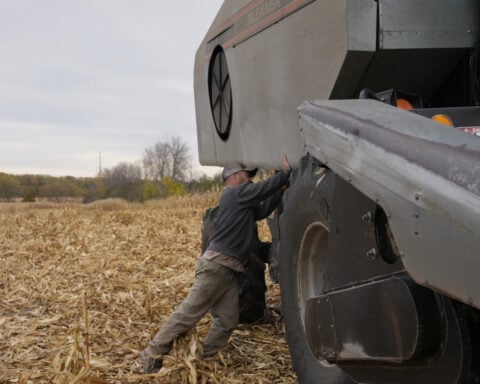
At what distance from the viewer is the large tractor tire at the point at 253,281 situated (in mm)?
5934

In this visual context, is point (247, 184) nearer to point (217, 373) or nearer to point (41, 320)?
point (217, 373)

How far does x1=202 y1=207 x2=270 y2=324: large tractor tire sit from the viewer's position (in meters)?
5.93

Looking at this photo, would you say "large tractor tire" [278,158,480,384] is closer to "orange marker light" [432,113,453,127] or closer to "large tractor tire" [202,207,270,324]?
"orange marker light" [432,113,453,127]

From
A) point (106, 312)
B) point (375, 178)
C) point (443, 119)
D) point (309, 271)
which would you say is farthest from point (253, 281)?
point (375, 178)

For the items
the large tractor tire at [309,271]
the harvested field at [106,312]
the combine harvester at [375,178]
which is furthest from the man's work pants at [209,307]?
the large tractor tire at [309,271]

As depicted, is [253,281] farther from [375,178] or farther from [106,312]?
[375,178]

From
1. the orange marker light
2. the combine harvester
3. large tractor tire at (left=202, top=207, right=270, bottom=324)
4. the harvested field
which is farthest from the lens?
large tractor tire at (left=202, top=207, right=270, bottom=324)

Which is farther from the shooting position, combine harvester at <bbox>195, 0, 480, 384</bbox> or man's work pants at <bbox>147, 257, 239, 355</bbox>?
man's work pants at <bbox>147, 257, 239, 355</bbox>

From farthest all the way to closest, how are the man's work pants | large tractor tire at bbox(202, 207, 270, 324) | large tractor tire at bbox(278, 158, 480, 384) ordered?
large tractor tire at bbox(202, 207, 270, 324)
the man's work pants
large tractor tire at bbox(278, 158, 480, 384)

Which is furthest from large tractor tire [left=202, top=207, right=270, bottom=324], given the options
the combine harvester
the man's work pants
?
Result: the combine harvester

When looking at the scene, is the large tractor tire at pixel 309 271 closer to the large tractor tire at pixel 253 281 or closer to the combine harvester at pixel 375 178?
the combine harvester at pixel 375 178

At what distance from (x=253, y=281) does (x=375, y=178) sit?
353 centimetres

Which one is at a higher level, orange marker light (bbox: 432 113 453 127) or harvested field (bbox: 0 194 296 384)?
orange marker light (bbox: 432 113 453 127)

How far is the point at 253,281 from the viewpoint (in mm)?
6000
